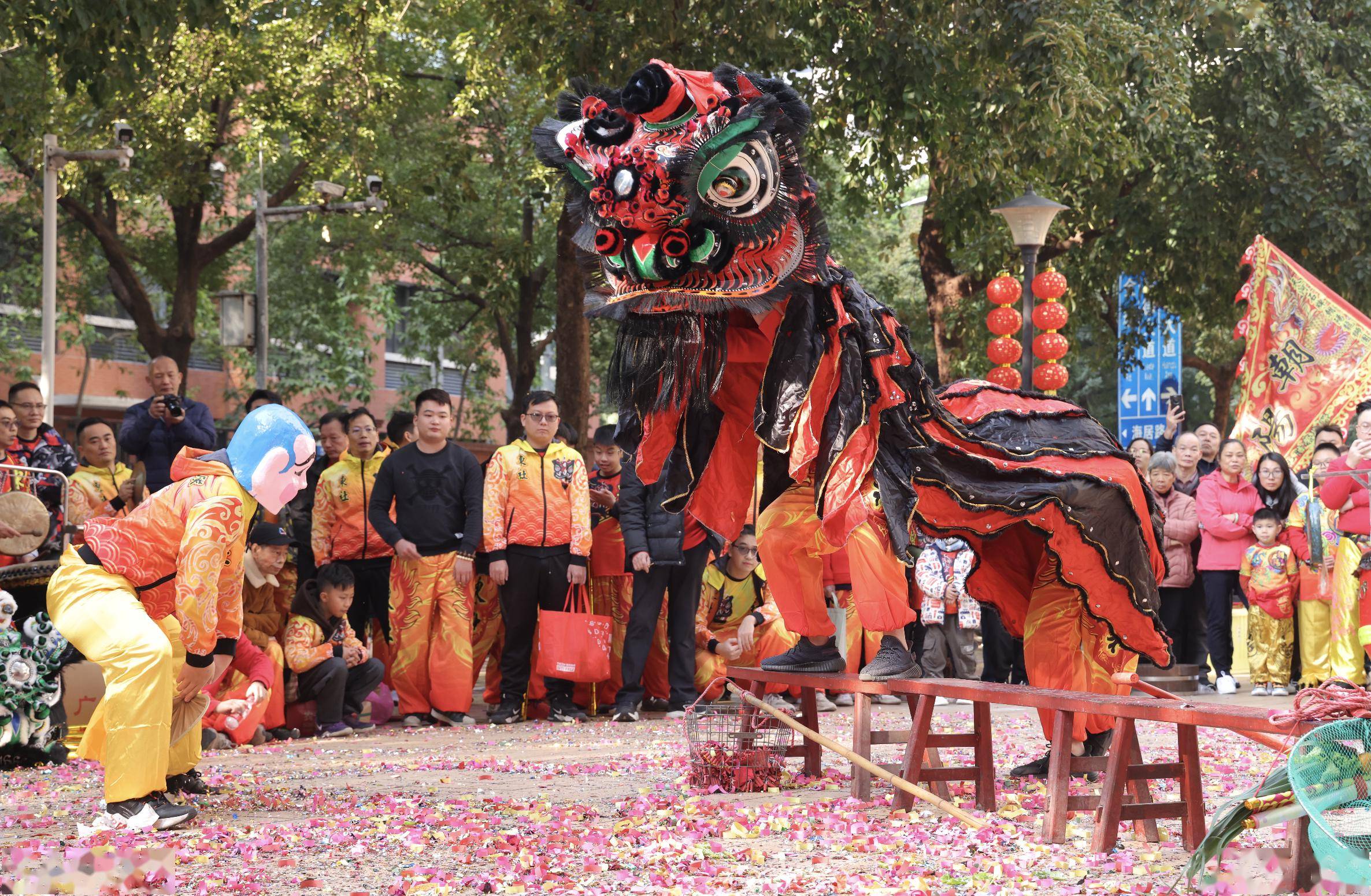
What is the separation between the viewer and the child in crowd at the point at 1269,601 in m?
10.7

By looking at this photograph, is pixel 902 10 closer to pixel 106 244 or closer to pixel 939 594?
pixel 939 594

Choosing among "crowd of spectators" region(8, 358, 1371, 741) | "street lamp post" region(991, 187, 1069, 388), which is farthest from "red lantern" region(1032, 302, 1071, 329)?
"crowd of spectators" region(8, 358, 1371, 741)

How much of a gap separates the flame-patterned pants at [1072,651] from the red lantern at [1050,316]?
8205 mm

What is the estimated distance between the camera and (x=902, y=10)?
10688mm

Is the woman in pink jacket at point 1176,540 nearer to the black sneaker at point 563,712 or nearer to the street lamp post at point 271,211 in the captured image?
the black sneaker at point 563,712

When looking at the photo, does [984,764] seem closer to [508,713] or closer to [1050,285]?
[508,713]

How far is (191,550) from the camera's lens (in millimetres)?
5473

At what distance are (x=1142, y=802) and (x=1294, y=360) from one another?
7.32 metres

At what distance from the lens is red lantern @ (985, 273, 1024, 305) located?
1433cm

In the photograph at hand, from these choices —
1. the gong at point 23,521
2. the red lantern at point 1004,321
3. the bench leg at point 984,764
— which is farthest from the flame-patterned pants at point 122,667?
the red lantern at point 1004,321

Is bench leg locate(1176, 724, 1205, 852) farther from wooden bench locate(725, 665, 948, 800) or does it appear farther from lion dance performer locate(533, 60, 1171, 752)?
wooden bench locate(725, 665, 948, 800)

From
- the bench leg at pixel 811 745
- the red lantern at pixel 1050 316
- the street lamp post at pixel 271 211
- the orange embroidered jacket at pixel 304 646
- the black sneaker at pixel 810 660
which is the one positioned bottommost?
the bench leg at pixel 811 745

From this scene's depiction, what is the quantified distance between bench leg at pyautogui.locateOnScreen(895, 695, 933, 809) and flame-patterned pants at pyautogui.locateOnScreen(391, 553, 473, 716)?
419 cm

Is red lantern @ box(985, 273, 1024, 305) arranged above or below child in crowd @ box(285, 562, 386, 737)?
above
